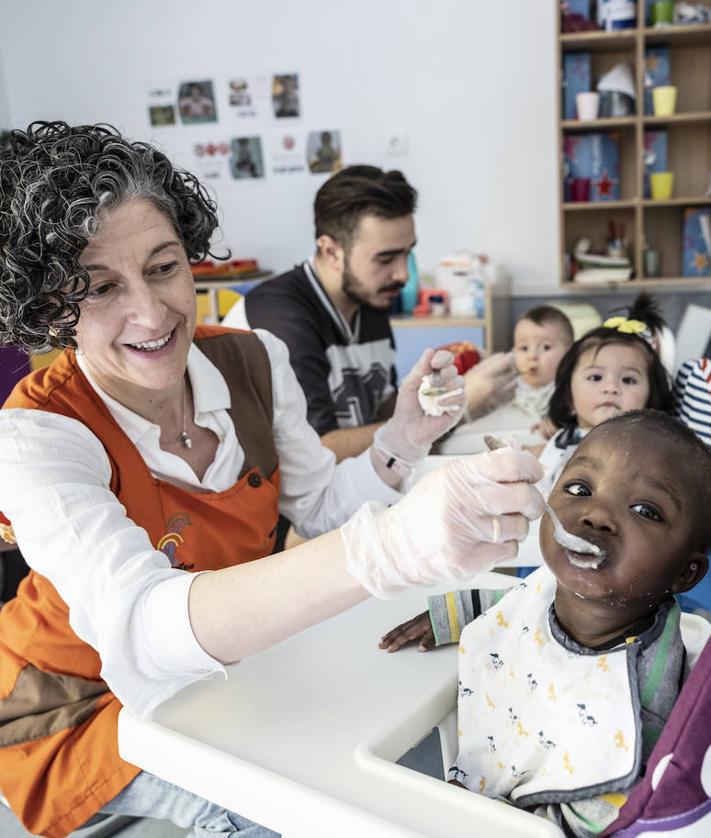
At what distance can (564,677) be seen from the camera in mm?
907

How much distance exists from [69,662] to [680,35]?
399 centimetres

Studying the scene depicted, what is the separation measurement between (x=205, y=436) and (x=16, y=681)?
45cm

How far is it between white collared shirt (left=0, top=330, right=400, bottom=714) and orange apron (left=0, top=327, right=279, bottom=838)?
0.11 ft

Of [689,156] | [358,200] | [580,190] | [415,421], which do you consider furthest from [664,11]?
[415,421]

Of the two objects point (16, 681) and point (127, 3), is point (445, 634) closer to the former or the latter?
point (16, 681)

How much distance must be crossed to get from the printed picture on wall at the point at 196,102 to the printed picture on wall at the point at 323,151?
24.0 inches

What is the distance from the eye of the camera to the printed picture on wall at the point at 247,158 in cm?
483

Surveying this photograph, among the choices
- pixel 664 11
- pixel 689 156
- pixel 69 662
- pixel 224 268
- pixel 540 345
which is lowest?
pixel 69 662

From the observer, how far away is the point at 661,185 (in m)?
4.11

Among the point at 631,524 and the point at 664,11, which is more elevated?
the point at 664,11

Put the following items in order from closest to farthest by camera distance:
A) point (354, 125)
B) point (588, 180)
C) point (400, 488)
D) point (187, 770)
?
point (187, 770)
point (400, 488)
point (588, 180)
point (354, 125)

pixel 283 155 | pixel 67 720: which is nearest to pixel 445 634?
pixel 67 720

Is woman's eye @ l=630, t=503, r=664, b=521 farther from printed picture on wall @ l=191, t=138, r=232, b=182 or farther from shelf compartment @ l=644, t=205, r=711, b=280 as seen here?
printed picture on wall @ l=191, t=138, r=232, b=182

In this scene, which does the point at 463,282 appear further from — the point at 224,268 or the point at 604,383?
the point at 604,383
